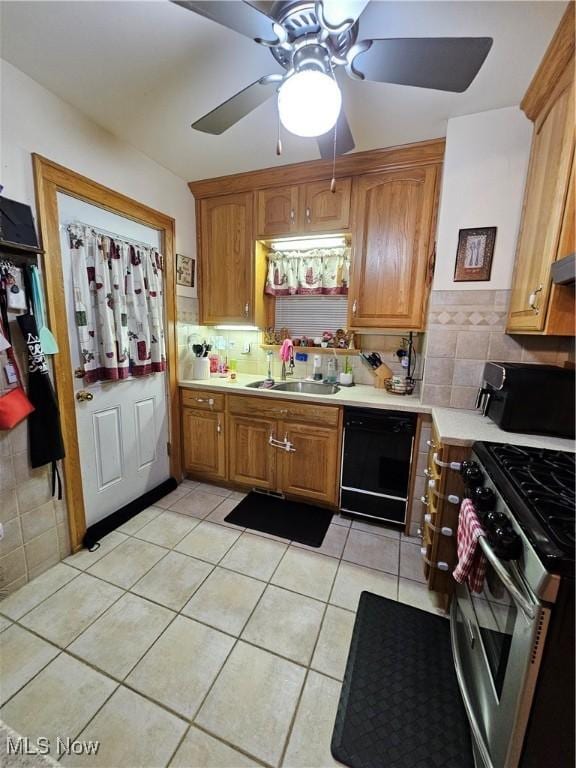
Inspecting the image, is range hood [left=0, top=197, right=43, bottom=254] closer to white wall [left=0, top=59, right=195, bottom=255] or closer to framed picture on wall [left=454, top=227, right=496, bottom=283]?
white wall [left=0, top=59, right=195, bottom=255]

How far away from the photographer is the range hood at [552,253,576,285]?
1078mm

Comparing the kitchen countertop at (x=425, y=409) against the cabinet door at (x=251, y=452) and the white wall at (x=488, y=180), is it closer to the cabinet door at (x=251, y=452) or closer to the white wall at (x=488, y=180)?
the cabinet door at (x=251, y=452)

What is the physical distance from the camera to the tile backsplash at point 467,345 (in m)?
1.77

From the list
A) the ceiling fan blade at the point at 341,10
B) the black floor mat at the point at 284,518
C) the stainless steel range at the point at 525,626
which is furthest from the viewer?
the black floor mat at the point at 284,518

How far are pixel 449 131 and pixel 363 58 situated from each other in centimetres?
97

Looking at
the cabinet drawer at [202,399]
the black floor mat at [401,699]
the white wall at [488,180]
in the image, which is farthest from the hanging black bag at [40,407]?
the white wall at [488,180]

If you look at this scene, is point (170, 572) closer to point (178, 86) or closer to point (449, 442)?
point (449, 442)

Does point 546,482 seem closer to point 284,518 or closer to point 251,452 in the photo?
point 284,518

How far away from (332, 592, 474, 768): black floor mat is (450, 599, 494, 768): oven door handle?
0.06 metres

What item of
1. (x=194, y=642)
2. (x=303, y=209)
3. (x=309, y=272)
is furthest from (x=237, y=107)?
(x=194, y=642)

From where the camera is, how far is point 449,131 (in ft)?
5.73

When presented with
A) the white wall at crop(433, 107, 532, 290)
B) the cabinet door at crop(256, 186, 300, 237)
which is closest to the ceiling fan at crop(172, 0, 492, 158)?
the white wall at crop(433, 107, 532, 290)

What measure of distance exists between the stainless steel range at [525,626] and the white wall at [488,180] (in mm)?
1283

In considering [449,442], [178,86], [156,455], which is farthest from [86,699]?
[178,86]
